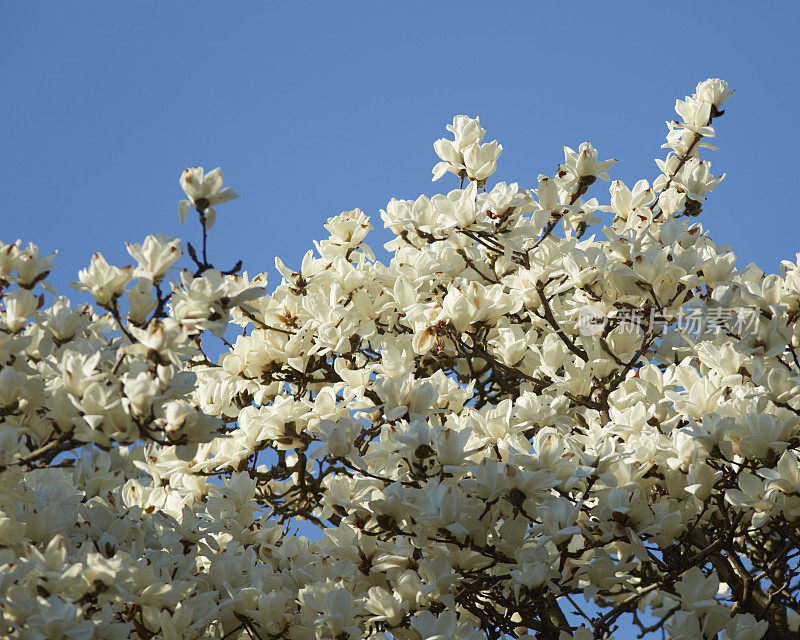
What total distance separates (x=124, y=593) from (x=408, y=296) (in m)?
1.76

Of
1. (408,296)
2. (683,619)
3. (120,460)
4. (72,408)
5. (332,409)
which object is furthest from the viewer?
(120,460)

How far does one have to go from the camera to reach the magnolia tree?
241cm

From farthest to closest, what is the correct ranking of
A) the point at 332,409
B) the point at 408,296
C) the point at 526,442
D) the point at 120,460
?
1. the point at 120,460
2. the point at 408,296
3. the point at 332,409
4. the point at 526,442

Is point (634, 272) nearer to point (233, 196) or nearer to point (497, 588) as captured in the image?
point (497, 588)

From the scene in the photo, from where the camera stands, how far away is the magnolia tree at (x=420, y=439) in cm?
241

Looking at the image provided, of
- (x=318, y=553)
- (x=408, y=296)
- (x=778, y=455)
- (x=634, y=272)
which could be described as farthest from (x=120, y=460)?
(x=778, y=455)

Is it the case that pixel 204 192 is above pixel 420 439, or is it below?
above

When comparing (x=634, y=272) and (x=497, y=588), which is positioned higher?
(x=634, y=272)

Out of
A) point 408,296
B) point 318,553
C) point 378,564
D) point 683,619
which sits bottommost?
point 683,619

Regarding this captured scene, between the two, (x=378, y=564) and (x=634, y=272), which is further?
(x=634, y=272)

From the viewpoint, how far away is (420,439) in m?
2.70

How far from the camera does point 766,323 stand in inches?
118

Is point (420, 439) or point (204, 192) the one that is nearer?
point (204, 192)

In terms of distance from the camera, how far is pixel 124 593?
8.08 ft
